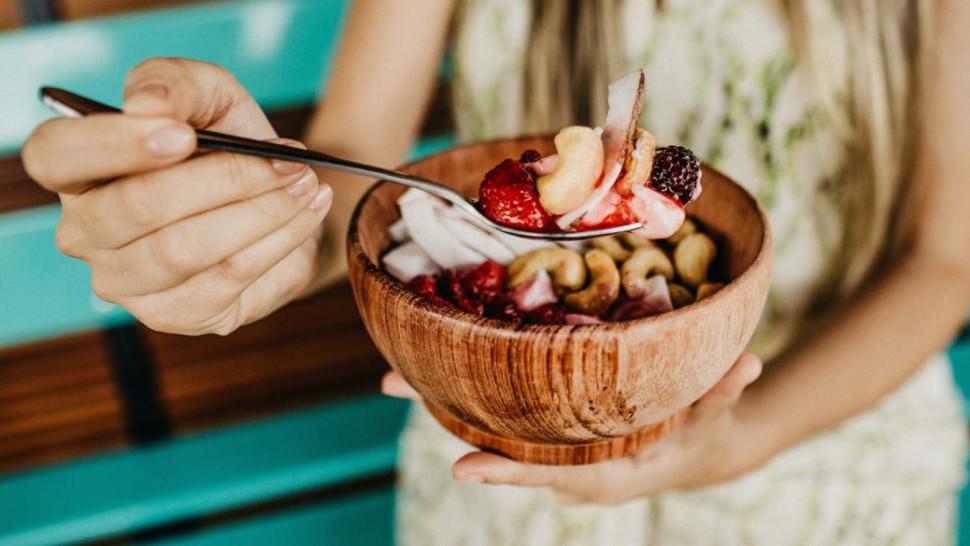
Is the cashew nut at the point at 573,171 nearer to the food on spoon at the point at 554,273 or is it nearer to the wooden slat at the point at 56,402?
the food on spoon at the point at 554,273

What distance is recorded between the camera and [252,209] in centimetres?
40

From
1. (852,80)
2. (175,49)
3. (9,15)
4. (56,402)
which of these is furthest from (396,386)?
(56,402)

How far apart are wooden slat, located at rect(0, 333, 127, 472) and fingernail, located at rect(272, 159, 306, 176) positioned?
125cm

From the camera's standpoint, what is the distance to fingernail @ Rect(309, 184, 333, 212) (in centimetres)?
45

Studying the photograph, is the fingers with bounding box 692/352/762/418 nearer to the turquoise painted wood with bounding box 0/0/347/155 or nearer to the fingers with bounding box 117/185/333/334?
the fingers with bounding box 117/185/333/334

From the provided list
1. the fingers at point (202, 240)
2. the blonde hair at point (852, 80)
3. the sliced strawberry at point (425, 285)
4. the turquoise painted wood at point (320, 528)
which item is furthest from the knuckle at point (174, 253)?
the turquoise painted wood at point (320, 528)

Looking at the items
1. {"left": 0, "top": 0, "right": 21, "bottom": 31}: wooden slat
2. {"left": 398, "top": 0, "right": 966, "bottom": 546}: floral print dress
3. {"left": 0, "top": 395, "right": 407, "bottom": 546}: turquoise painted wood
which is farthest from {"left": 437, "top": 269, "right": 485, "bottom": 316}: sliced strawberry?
{"left": 0, "top": 0, "right": 21, "bottom": 31}: wooden slat

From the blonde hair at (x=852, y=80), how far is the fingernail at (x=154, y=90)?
53 cm

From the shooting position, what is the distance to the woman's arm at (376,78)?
0.80m

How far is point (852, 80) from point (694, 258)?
1.28ft

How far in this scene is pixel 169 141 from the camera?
14.1 inches

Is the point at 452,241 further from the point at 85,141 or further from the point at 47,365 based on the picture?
the point at 47,365

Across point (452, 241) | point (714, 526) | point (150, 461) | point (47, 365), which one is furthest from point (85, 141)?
point (47, 365)

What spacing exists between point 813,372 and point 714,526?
0.26 m
